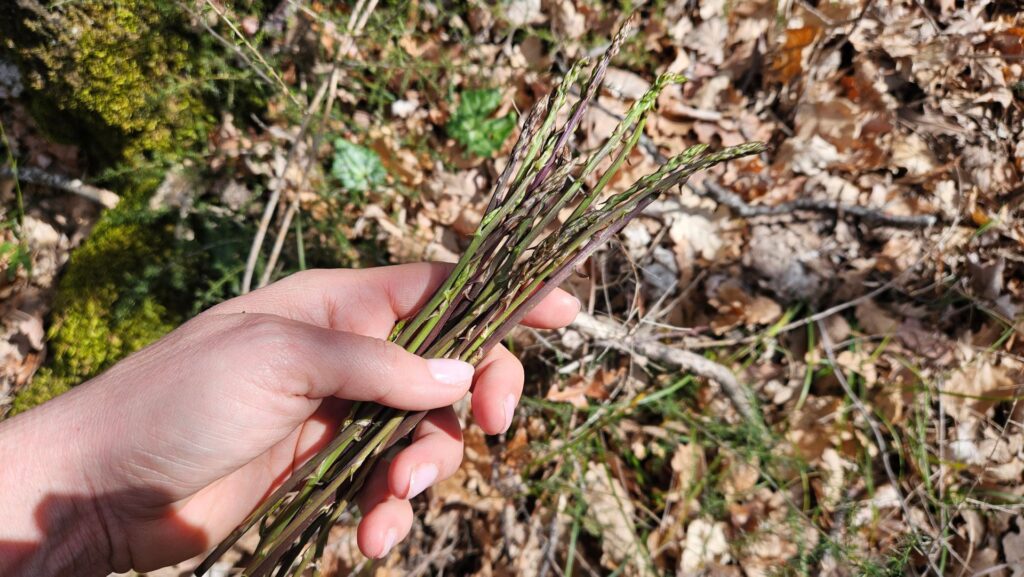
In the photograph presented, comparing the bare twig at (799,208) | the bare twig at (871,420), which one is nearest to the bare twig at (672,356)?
the bare twig at (871,420)

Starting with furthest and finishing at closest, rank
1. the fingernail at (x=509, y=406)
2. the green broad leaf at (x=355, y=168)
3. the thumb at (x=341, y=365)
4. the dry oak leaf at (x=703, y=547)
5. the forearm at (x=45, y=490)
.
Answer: the green broad leaf at (x=355, y=168) → the dry oak leaf at (x=703, y=547) → the fingernail at (x=509, y=406) → the forearm at (x=45, y=490) → the thumb at (x=341, y=365)

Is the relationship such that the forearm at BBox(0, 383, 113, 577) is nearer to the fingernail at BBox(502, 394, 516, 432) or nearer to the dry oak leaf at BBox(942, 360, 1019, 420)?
the fingernail at BBox(502, 394, 516, 432)

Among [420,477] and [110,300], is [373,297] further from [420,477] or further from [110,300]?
[110,300]

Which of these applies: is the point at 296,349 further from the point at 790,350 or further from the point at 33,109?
the point at 790,350

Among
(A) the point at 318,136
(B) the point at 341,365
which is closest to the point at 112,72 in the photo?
(A) the point at 318,136

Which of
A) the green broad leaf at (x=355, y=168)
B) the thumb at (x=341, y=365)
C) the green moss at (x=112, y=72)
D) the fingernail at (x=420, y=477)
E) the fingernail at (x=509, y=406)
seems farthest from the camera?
the green broad leaf at (x=355, y=168)

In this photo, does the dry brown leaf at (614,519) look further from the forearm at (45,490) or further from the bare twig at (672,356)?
the forearm at (45,490)

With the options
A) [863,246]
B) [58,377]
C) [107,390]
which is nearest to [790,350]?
[863,246]

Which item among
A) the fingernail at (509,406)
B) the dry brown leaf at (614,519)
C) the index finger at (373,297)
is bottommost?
the dry brown leaf at (614,519)

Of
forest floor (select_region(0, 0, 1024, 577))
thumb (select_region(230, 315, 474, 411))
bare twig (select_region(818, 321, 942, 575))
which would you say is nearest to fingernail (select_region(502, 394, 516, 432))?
thumb (select_region(230, 315, 474, 411))
